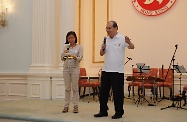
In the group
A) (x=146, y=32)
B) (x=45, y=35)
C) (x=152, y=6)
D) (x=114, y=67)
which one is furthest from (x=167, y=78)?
(x=114, y=67)

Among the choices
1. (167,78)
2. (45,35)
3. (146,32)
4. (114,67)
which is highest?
(146,32)

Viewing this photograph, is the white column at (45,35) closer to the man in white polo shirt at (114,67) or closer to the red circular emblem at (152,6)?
the red circular emblem at (152,6)

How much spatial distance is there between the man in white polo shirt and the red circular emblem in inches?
172

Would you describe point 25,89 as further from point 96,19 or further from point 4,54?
point 96,19

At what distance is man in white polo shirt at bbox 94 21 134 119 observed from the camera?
4727 mm

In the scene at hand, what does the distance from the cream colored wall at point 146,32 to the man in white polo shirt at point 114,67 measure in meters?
4.22

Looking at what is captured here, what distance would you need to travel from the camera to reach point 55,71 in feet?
24.9

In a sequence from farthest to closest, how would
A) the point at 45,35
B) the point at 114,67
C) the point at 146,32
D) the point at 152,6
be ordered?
the point at 146,32, the point at 152,6, the point at 45,35, the point at 114,67

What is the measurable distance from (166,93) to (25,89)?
406cm

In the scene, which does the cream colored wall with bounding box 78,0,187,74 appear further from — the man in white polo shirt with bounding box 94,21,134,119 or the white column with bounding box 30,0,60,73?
the man in white polo shirt with bounding box 94,21,134,119

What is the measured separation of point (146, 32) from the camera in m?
8.99

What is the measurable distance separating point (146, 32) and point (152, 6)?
81cm

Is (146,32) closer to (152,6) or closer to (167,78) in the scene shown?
(152,6)

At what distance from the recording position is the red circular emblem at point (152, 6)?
341 inches
